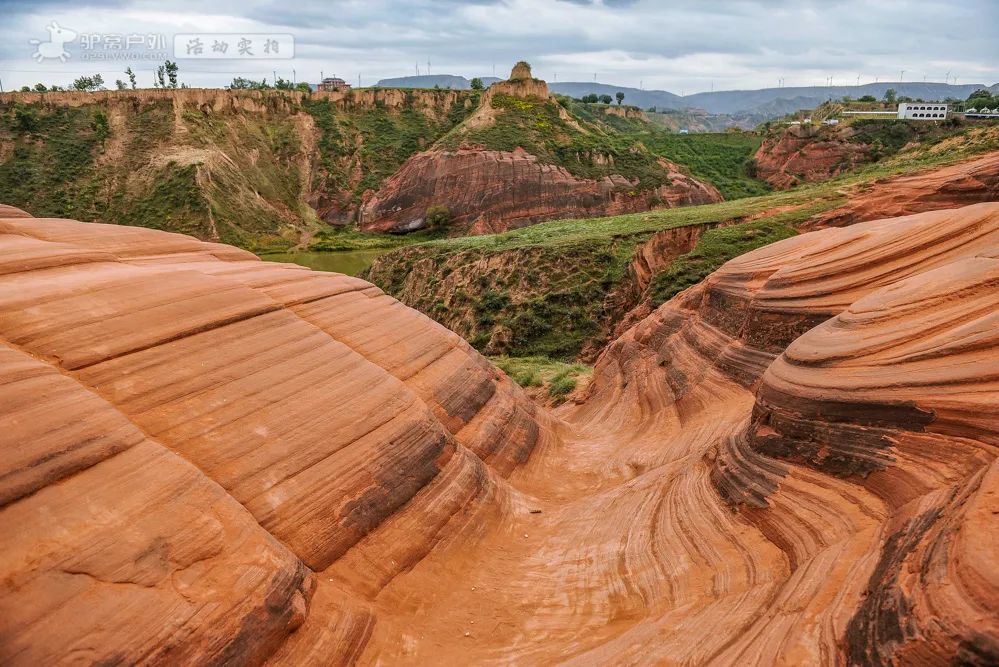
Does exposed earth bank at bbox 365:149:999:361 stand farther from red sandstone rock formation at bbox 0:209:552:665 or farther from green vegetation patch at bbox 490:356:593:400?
red sandstone rock formation at bbox 0:209:552:665

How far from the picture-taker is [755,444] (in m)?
9.21

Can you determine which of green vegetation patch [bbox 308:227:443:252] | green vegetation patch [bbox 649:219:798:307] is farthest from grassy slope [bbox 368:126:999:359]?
green vegetation patch [bbox 308:227:443:252]

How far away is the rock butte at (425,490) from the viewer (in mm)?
5633

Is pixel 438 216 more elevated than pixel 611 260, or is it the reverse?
pixel 611 260

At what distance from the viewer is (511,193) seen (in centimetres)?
6538

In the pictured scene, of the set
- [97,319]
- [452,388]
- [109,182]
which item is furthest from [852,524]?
[109,182]

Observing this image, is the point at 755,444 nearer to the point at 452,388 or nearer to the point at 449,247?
the point at 452,388

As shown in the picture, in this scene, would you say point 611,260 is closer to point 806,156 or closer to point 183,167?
point 806,156

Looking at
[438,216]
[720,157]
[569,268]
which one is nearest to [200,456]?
[569,268]

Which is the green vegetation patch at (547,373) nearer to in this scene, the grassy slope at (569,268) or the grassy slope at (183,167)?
the grassy slope at (569,268)

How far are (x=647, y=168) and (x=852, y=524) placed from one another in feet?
223

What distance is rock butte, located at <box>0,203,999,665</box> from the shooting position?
5.63m

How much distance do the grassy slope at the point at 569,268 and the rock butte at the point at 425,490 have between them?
1635 centimetres

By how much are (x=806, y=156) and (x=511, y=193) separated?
121 feet
